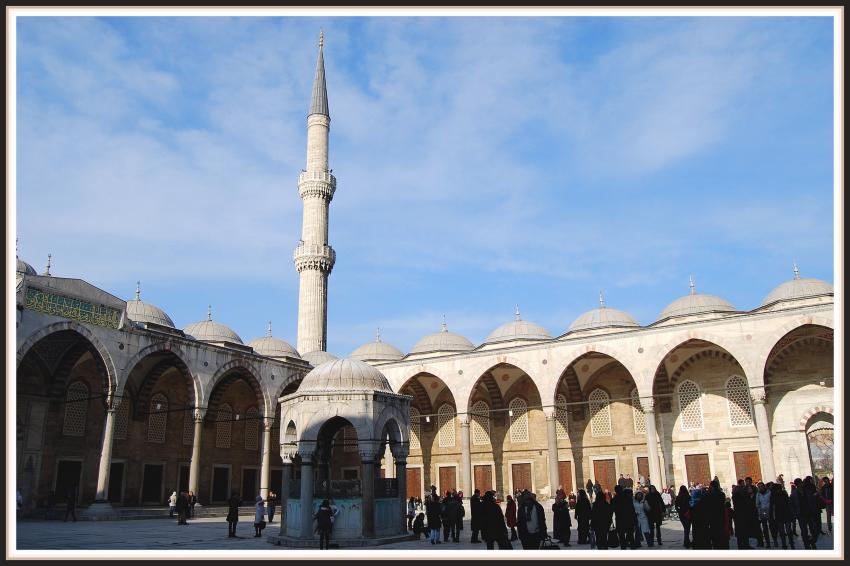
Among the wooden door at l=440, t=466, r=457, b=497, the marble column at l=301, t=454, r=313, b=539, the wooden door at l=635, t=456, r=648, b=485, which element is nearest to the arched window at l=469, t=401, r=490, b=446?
the wooden door at l=440, t=466, r=457, b=497

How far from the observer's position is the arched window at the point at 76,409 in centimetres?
1934

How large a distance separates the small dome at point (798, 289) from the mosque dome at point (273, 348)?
1669cm

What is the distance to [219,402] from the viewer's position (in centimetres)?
2339

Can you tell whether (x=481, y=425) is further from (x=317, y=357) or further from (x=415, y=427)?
(x=317, y=357)

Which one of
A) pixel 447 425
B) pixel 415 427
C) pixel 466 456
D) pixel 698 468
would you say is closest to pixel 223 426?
pixel 415 427

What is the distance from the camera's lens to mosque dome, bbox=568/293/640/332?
24645 millimetres

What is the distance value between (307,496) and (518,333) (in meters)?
17.1

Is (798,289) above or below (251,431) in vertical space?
above

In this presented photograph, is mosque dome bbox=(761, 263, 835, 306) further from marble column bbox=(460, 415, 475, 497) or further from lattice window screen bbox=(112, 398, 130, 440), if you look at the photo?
lattice window screen bbox=(112, 398, 130, 440)

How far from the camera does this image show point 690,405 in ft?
→ 70.3

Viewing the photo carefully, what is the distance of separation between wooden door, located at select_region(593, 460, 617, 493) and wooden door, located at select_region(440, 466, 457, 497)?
5.21 m

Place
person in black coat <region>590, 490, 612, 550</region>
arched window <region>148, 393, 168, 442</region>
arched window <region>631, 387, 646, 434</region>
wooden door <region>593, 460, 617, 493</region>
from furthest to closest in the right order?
wooden door <region>593, 460, 617, 493</region>, arched window <region>631, 387, 646, 434</region>, arched window <region>148, 393, 168, 442</region>, person in black coat <region>590, 490, 612, 550</region>

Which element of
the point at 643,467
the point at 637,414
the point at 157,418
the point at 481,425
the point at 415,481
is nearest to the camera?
the point at 643,467

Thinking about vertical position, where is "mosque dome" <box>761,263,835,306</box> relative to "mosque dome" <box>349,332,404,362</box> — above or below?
above
